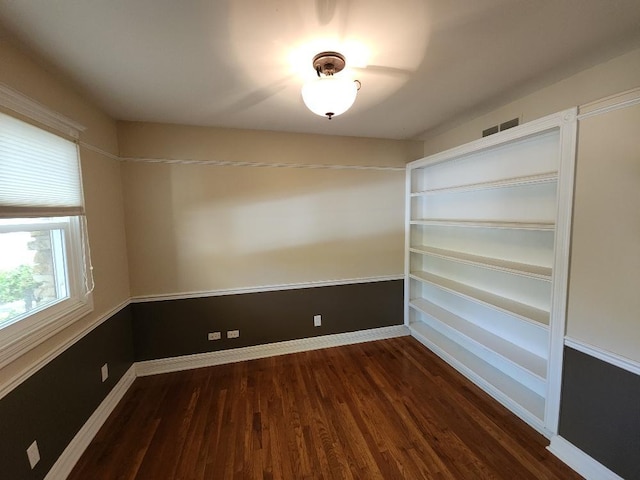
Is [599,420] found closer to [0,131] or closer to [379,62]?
[379,62]

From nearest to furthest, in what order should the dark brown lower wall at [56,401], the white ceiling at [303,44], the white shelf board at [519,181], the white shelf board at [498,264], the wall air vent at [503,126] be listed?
the white ceiling at [303,44] → the dark brown lower wall at [56,401] → the white shelf board at [519,181] → the white shelf board at [498,264] → the wall air vent at [503,126]

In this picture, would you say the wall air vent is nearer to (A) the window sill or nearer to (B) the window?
(B) the window

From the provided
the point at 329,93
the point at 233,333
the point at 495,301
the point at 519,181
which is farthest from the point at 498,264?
the point at 233,333

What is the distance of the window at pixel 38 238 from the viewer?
4.50 ft

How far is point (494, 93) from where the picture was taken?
206 centimetres

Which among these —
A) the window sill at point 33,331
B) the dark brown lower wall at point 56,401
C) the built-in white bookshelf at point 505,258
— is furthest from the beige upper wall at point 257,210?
the window sill at point 33,331

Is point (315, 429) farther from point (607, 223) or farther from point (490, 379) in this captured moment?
point (607, 223)

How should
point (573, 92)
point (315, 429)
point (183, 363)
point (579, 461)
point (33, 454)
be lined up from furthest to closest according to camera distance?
point (183, 363), point (315, 429), point (573, 92), point (579, 461), point (33, 454)

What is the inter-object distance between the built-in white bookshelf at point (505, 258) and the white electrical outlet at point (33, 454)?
312 centimetres

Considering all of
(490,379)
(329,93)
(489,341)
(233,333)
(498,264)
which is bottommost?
(490,379)

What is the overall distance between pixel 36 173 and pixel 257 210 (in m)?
1.65

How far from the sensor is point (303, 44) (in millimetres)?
1426

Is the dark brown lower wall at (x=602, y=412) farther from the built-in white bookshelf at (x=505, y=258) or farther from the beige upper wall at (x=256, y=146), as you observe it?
the beige upper wall at (x=256, y=146)

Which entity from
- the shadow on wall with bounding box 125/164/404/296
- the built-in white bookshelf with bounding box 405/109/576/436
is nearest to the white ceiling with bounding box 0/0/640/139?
the built-in white bookshelf with bounding box 405/109/576/436
